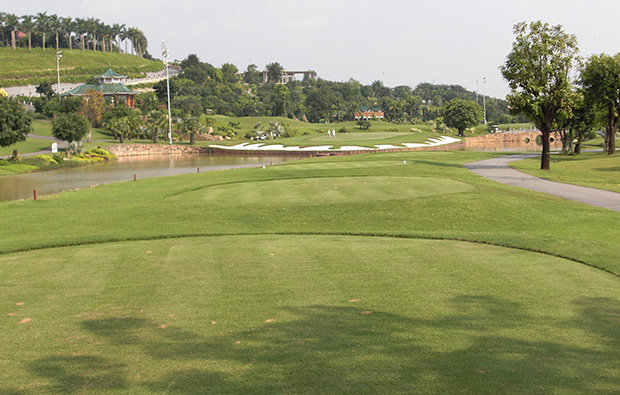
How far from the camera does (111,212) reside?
24.1 metres

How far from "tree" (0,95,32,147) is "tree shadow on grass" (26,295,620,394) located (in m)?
58.9

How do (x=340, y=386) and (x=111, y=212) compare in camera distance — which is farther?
(x=111, y=212)

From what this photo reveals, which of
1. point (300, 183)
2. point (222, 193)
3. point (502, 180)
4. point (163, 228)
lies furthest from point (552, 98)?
point (163, 228)

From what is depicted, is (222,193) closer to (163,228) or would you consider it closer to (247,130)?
(163,228)

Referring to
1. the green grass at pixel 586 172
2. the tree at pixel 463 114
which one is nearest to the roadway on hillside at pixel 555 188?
the green grass at pixel 586 172

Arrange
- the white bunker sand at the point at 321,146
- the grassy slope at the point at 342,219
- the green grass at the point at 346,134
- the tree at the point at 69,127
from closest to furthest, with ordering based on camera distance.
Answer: the grassy slope at the point at 342,219 → the tree at the point at 69,127 → the white bunker sand at the point at 321,146 → the green grass at the point at 346,134

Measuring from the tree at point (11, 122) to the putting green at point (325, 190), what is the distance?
1509 inches

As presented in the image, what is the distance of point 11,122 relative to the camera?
5962cm

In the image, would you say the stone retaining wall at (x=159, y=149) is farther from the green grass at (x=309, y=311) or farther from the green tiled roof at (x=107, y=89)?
the green grass at (x=309, y=311)

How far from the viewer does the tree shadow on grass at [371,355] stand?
6164mm

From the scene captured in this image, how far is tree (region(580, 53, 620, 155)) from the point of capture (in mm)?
56469

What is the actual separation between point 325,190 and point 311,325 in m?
20.5

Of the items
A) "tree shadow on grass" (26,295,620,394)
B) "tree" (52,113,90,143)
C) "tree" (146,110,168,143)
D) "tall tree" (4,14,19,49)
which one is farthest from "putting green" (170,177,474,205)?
"tall tree" (4,14,19,49)

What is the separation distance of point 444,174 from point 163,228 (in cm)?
2286
